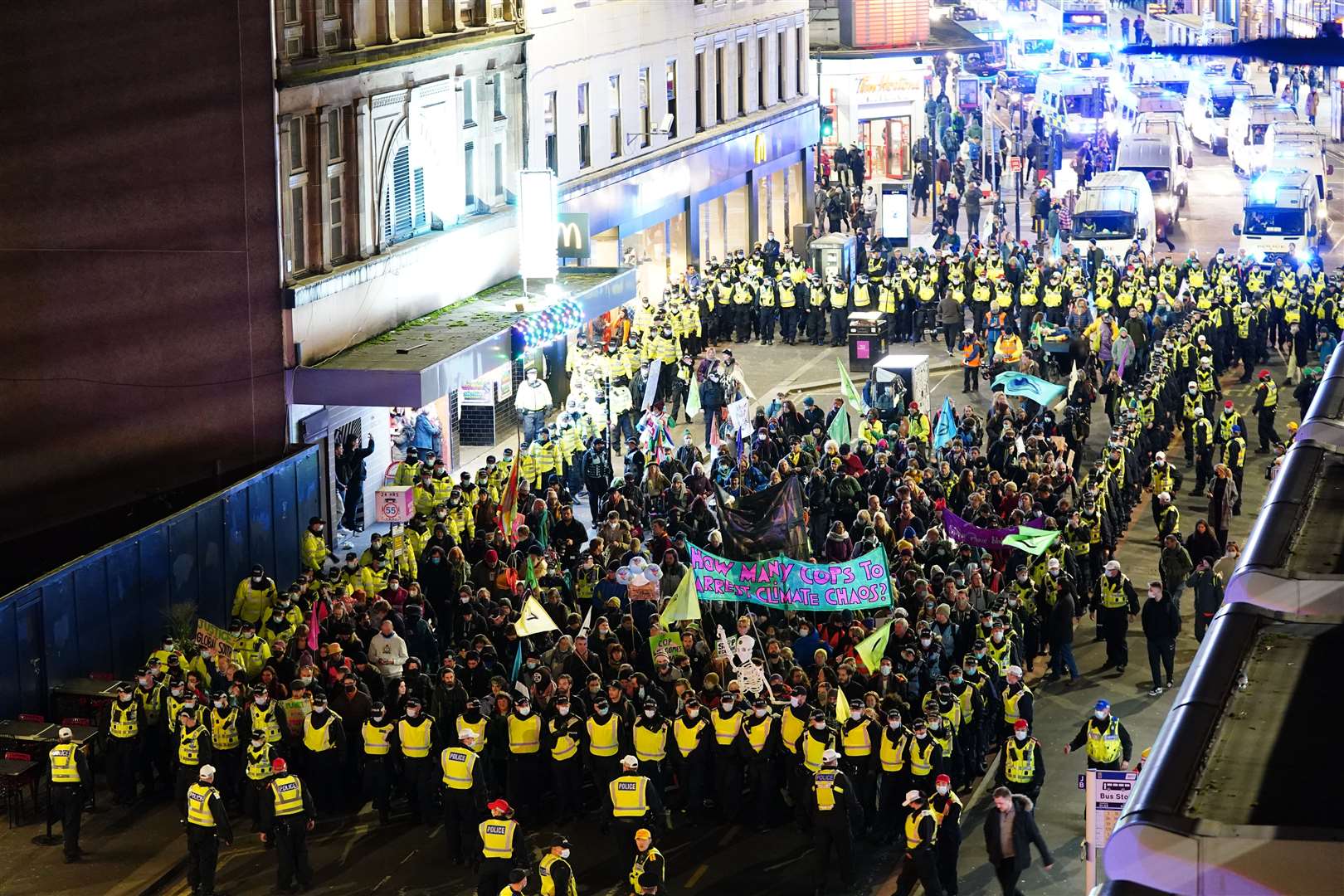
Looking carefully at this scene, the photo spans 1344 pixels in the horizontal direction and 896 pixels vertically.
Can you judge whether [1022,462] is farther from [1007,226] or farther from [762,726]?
[1007,226]

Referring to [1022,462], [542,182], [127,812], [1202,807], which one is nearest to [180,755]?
[127,812]

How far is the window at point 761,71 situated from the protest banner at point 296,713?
131 feet

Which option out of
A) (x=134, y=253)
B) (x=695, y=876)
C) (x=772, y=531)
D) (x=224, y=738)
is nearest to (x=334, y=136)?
(x=134, y=253)

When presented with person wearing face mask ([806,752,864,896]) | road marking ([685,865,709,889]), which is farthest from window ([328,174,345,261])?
person wearing face mask ([806,752,864,896])

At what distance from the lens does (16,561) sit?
2803 cm

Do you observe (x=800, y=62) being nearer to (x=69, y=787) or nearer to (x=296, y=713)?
(x=296, y=713)

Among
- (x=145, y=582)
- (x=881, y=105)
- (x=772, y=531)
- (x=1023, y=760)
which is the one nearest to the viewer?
(x=1023, y=760)

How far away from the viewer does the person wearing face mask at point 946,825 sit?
18.1 m

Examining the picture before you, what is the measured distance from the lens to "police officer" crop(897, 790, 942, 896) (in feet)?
58.9

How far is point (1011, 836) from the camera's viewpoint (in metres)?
17.9

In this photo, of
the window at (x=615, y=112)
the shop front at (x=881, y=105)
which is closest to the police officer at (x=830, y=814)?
the window at (x=615, y=112)

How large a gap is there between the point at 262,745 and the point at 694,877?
420 cm

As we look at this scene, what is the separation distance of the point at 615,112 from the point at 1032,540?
25.3m

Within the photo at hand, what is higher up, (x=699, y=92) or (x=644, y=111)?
(x=699, y=92)
